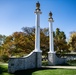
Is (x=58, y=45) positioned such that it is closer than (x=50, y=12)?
No

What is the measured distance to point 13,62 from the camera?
15117mm

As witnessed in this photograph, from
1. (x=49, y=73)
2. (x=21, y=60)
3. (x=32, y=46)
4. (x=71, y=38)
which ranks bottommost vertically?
(x=49, y=73)

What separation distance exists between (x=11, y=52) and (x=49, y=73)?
1967cm

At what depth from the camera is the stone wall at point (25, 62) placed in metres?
15.0

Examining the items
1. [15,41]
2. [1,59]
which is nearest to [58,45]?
[15,41]

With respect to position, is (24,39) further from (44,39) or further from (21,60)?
(21,60)

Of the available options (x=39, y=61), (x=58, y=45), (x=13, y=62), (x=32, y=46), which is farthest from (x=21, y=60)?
(x=58, y=45)

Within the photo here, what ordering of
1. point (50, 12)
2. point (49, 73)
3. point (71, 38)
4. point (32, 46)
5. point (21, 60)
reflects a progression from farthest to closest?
point (71, 38)
point (32, 46)
point (50, 12)
point (21, 60)
point (49, 73)

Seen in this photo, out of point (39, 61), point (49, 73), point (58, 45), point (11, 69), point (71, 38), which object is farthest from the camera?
point (71, 38)

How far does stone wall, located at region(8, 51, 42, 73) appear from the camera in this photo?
1502cm

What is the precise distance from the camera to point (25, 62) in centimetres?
1653

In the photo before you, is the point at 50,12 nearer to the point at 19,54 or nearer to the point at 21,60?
the point at 21,60

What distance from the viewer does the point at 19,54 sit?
108 ft

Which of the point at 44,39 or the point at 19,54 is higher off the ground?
the point at 44,39
